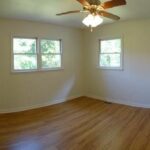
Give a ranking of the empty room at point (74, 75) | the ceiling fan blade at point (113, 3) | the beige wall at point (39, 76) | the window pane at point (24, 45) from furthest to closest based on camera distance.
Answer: the window pane at point (24, 45) → the beige wall at point (39, 76) → the empty room at point (74, 75) → the ceiling fan blade at point (113, 3)

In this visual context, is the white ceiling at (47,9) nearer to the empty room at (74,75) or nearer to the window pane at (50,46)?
the empty room at (74,75)

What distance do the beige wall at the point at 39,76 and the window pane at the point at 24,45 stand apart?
6.5 inches

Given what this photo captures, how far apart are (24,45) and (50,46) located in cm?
84

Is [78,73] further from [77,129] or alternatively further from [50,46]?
[77,129]

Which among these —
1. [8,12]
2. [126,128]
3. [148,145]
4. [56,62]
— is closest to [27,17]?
[8,12]

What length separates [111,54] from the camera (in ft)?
18.5

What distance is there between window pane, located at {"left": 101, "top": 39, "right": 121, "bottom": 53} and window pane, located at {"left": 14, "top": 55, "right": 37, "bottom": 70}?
7.24 feet

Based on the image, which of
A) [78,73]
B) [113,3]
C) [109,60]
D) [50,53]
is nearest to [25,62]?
[50,53]

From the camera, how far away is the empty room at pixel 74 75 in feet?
10.6

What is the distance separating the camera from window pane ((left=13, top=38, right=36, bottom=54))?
4775 millimetres

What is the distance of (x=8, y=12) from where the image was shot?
401 cm

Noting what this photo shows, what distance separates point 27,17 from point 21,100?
215 centimetres

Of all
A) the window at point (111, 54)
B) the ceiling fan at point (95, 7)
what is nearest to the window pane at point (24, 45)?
the window at point (111, 54)

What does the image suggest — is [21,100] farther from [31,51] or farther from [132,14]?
[132,14]
